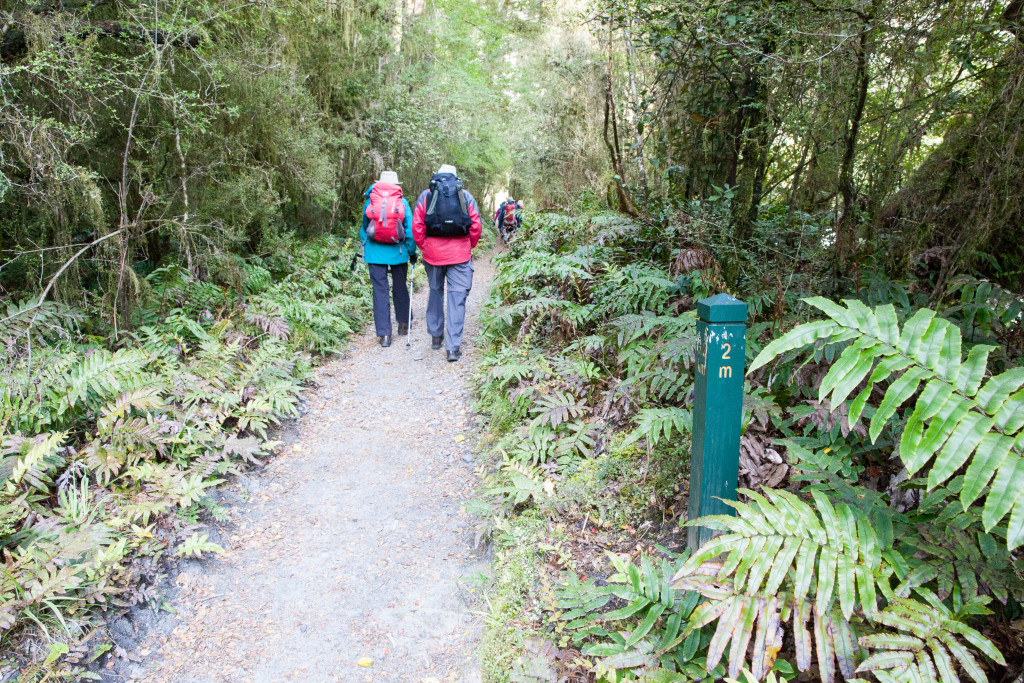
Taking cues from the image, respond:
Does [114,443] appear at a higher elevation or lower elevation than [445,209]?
lower

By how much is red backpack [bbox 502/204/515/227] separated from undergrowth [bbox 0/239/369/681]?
1304 cm

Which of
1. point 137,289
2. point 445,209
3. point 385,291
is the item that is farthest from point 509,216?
point 137,289

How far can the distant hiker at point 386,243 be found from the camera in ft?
25.6

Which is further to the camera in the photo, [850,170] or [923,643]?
[850,170]

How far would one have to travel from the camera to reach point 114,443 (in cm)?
445

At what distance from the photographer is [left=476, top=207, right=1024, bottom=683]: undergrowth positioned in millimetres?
1988

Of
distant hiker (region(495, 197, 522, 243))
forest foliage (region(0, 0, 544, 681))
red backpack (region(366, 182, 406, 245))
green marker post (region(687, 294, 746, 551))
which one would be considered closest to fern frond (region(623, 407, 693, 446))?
green marker post (region(687, 294, 746, 551))

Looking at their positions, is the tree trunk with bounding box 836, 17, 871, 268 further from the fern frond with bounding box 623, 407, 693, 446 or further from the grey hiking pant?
the grey hiking pant

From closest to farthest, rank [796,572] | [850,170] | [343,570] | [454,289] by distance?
[796,572], [343,570], [850,170], [454,289]

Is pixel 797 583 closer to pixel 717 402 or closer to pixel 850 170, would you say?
pixel 717 402

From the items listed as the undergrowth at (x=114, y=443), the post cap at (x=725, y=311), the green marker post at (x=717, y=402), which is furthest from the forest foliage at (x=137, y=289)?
the post cap at (x=725, y=311)

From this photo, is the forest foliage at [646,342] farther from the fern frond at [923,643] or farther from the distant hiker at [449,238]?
the distant hiker at [449,238]

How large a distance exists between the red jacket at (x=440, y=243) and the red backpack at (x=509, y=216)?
12014mm

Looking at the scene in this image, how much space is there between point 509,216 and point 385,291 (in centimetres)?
1271
